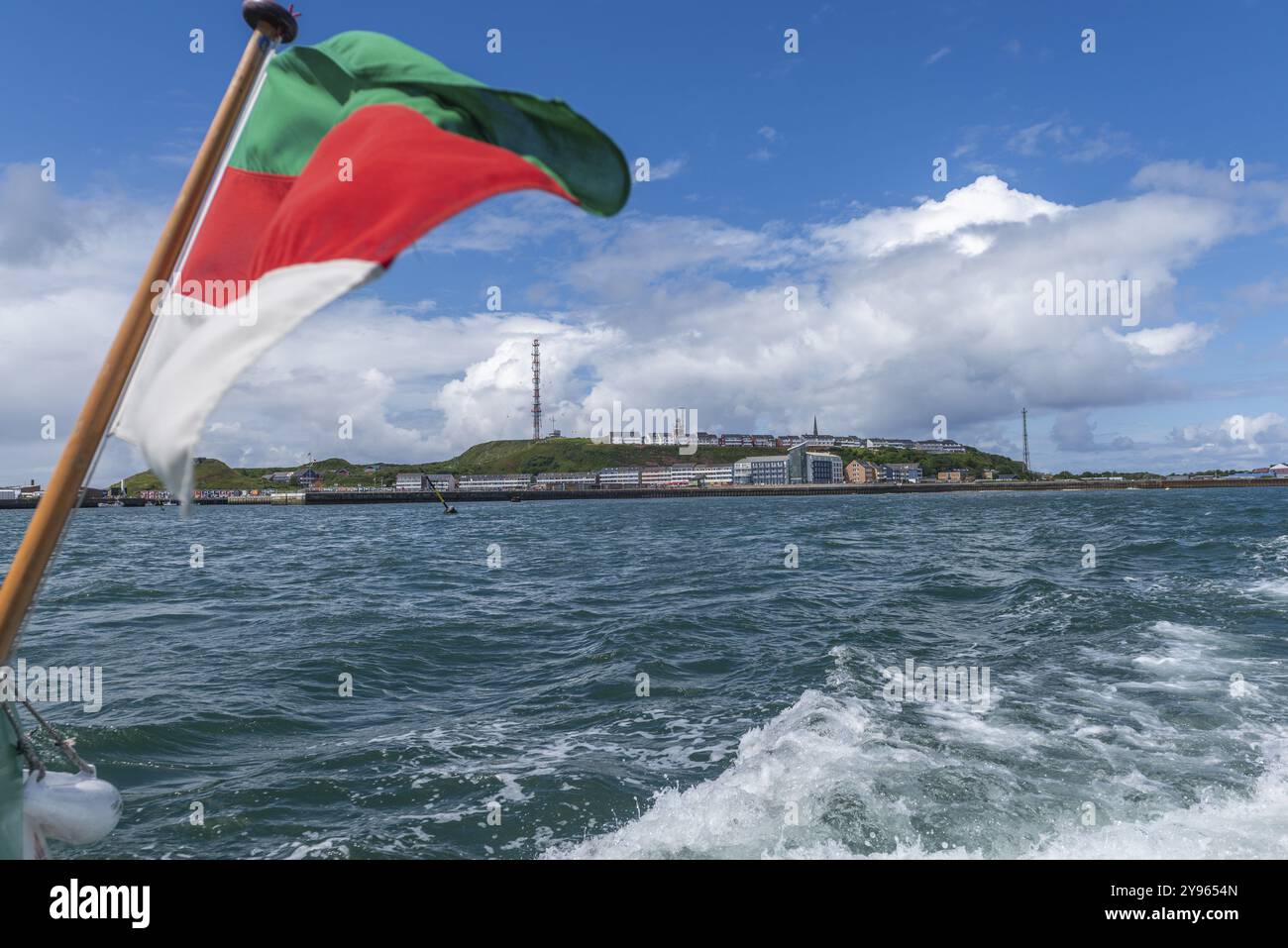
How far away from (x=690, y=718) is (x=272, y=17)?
9.84m

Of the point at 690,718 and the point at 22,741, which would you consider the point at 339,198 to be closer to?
the point at 22,741

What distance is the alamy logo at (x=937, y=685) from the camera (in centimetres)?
1153

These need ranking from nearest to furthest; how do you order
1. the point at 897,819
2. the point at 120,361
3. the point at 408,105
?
the point at 120,361, the point at 408,105, the point at 897,819

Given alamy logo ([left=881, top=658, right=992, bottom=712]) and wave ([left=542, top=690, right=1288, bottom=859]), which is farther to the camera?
alamy logo ([left=881, top=658, right=992, bottom=712])

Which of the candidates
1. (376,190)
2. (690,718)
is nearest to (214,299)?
(376,190)

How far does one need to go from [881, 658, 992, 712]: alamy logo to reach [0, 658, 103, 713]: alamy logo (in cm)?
1247

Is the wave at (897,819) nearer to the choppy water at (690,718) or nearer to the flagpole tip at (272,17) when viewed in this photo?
the choppy water at (690,718)

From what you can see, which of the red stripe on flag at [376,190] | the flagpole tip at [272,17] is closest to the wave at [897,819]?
the red stripe on flag at [376,190]

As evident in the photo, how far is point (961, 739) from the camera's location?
381 inches

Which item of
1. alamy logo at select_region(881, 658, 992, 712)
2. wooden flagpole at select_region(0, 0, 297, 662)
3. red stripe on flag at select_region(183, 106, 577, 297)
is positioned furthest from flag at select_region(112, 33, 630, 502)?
alamy logo at select_region(881, 658, 992, 712)

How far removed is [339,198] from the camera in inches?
139

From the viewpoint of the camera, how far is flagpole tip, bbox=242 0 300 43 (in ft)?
11.1
